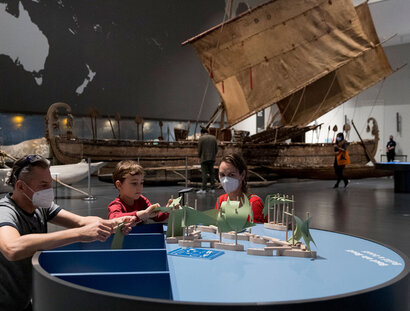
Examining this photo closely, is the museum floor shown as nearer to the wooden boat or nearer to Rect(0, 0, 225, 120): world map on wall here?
the wooden boat

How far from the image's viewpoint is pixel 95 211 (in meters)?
7.46

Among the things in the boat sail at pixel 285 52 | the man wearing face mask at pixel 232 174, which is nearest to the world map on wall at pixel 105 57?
the boat sail at pixel 285 52

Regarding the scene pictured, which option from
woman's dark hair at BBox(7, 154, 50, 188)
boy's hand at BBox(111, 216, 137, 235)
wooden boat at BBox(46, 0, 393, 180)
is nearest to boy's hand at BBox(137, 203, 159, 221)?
boy's hand at BBox(111, 216, 137, 235)

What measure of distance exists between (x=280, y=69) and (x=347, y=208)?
925 cm

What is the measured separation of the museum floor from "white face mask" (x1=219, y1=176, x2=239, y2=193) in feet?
8.56

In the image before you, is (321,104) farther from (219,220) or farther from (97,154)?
(219,220)

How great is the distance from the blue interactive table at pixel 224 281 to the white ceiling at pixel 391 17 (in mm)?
16217

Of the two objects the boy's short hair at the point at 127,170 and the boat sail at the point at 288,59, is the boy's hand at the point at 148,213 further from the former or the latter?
the boat sail at the point at 288,59

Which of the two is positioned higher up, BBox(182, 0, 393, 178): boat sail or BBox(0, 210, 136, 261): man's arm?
BBox(182, 0, 393, 178): boat sail

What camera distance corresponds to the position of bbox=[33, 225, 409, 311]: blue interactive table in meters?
1.30

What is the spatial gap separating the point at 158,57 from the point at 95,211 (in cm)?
1203

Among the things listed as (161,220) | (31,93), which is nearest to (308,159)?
(31,93)

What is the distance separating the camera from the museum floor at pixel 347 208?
19.8 feet

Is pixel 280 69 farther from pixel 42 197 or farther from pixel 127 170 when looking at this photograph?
pixel 42 197
